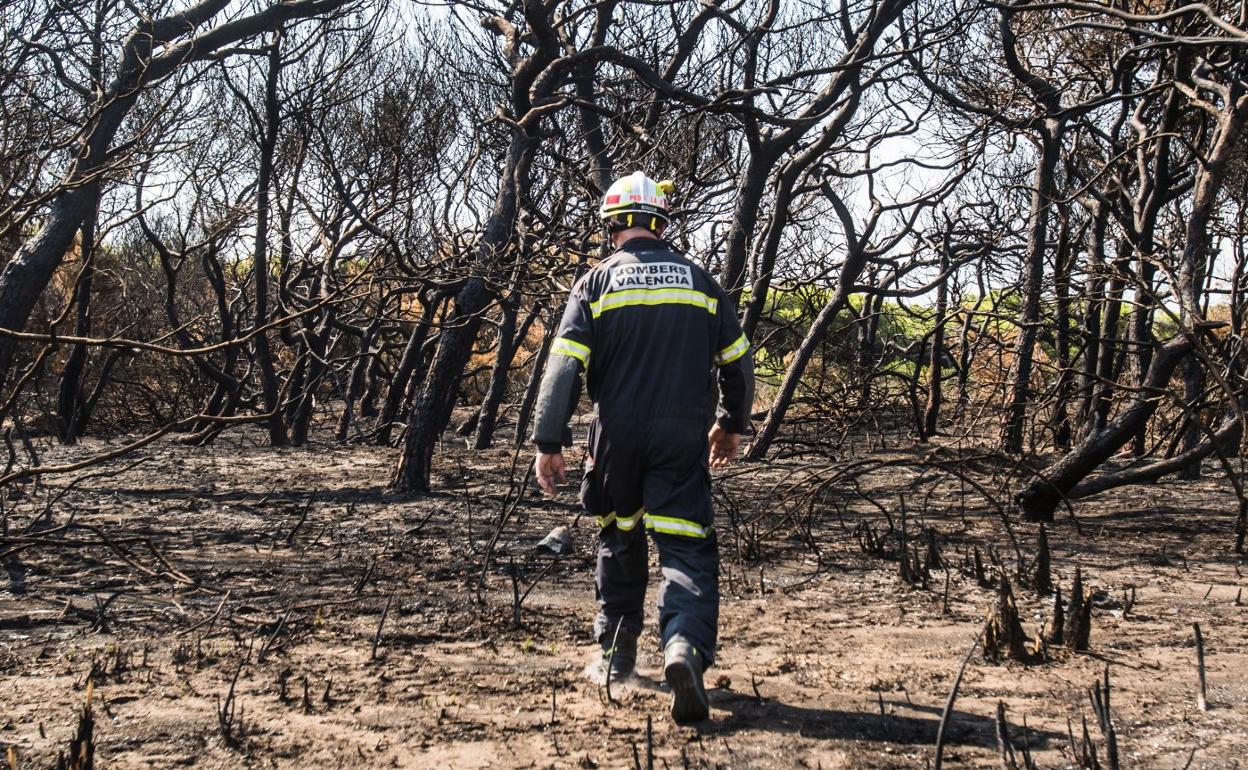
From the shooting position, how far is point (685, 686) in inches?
132

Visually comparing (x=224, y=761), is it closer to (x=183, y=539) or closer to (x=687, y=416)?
(x=687, y=416)

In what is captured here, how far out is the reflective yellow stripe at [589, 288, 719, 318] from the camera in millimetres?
3910

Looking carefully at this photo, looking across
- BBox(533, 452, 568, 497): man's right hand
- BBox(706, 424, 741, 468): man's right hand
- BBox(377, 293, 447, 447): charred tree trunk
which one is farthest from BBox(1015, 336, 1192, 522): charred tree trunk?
BBox(377, 293, 447, 447): charred tree trunk

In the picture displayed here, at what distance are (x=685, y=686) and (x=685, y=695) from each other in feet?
0.10

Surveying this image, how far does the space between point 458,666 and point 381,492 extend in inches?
197

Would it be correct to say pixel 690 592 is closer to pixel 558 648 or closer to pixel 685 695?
pixel 685 695

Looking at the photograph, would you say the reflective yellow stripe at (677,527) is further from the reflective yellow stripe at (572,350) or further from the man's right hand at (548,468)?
the reflective yellow stripe at (572,350)

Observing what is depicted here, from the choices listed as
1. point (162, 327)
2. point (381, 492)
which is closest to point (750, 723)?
point (381, 492)

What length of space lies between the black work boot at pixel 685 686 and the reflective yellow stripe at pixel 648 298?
116 centimetres

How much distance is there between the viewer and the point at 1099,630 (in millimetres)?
4422

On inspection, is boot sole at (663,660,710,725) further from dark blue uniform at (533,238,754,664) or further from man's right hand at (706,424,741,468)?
man's right hand at (706,424,741,468)

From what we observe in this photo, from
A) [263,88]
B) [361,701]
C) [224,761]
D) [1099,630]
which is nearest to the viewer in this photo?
[224,761]

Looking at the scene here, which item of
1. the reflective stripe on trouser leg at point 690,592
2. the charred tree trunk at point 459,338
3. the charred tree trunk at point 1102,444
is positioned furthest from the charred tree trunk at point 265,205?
the reflective stripe on trouser leg at point 690,592

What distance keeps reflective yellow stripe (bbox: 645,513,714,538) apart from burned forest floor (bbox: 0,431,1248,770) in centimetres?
53
